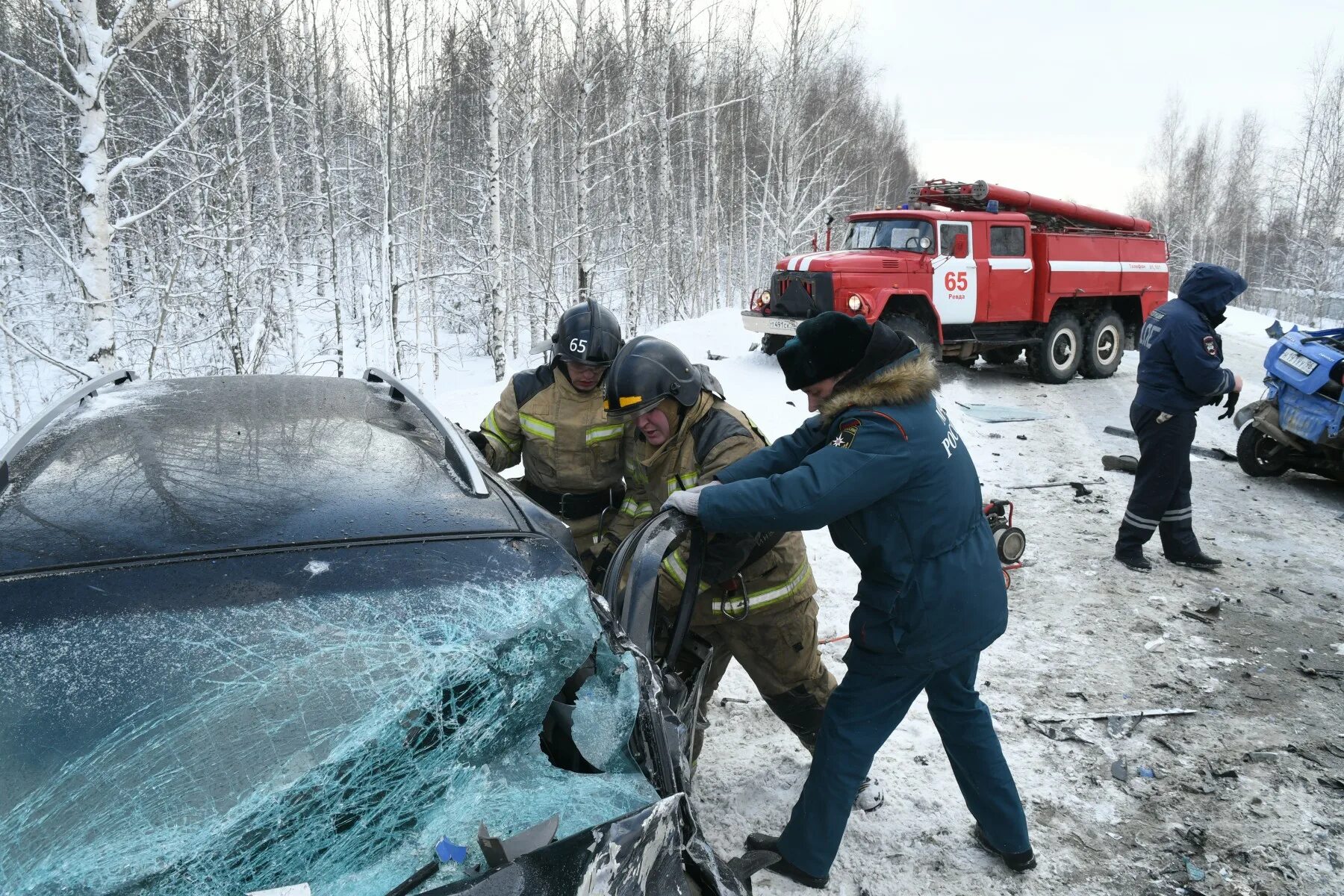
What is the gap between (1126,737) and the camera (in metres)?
3.22

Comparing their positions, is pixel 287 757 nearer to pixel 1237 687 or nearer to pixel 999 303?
pixel 1237 687

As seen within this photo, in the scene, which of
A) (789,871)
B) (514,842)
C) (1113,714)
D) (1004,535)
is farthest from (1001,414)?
(514,842)

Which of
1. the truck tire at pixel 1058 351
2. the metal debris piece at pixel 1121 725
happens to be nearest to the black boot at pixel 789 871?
the metal debris piece at pixel 1121 725

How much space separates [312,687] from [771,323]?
8639mm

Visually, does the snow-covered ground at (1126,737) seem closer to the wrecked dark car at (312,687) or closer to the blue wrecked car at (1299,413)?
the blue wrecked car at (1299,413)

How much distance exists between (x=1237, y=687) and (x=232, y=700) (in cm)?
390

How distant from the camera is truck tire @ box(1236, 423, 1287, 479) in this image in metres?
6.67

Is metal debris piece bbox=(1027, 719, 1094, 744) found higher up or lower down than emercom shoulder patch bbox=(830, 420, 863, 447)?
lower down

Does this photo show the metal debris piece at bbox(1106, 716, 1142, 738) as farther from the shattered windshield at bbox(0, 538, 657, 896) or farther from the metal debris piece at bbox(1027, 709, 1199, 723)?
the shattered windshield at bbox(0, 538, 657, 896)

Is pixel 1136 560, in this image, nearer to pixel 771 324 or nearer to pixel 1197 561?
pixel 1197 561

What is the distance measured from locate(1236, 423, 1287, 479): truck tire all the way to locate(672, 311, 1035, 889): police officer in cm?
572

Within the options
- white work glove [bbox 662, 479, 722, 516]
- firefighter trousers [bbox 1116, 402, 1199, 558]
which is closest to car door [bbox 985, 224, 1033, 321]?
firefighter trousers [bbox 1116, 402, 1199, 558]

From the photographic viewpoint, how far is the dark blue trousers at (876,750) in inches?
90.7

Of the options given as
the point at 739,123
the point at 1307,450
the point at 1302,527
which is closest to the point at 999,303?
the point at 1307,450
